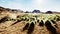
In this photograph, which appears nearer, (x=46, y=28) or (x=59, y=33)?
(x=59, y=33)

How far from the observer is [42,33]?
13.2m

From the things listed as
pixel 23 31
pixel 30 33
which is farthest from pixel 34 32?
pixel 23 31

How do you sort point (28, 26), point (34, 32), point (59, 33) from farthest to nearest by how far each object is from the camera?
point (28, 26) < point (34, 32) < point (59, 33)

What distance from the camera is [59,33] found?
12.8 metres

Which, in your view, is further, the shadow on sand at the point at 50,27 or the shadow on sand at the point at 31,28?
the shadow on sand at the point at 31,28

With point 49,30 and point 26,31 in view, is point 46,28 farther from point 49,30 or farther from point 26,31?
point 26,31

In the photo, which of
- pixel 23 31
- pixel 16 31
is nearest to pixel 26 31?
pixel 23 31

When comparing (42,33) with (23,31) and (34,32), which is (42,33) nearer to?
(34,32)

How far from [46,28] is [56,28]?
1.29 m

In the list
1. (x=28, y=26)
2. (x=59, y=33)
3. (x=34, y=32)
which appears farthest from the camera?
(x=28, y=26)

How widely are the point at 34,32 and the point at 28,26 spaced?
1.91 meters

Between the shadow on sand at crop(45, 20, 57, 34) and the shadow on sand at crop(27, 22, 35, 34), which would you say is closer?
the shadow on sand at crop(45, 20, 57, 34)

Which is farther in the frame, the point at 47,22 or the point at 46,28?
the point at 47,22

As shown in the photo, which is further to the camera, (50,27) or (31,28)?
(31,28)
